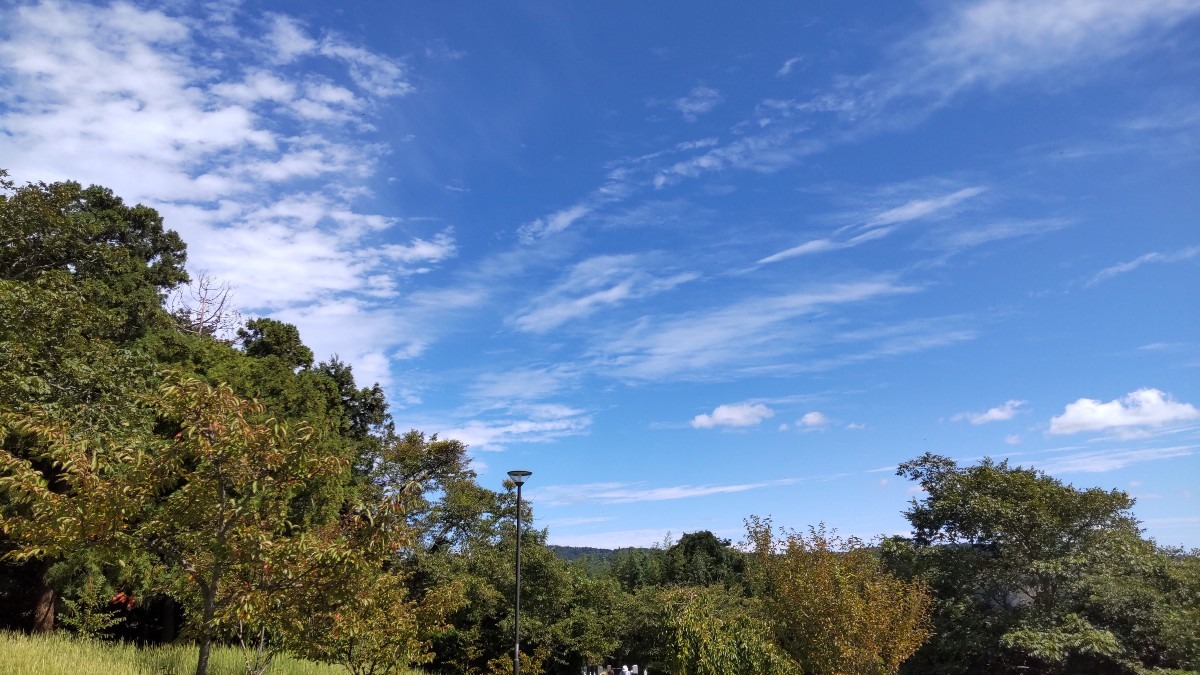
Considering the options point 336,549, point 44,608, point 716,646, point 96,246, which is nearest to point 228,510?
point 336,549

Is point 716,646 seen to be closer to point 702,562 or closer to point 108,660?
point 108,660

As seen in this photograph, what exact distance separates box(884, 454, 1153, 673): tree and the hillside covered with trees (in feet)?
0.24

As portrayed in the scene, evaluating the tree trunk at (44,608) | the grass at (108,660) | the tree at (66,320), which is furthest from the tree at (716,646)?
the tree trunk at (44,608)

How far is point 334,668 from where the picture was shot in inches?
651

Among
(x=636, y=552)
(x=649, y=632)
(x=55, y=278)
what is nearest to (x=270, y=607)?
(x=55, y=278)

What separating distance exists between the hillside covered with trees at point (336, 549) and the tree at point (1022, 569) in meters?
0.07

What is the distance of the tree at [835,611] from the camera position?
1342 cm

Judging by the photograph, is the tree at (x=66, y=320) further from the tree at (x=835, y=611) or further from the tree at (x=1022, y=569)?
the tree at (x=1022, y=569)

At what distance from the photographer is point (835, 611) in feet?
44.3

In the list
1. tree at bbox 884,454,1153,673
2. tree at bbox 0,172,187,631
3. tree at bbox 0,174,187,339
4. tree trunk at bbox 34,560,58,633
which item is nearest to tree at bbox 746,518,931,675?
tree at bbox 884,454,1153,673

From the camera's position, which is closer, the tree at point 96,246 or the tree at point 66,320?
the tree at point 66,320

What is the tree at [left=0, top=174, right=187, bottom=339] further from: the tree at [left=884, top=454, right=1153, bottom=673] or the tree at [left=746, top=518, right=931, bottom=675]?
the tree at [left=884, top=454, right=1153, bottom=673]

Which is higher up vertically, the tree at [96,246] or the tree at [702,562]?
the tree at [96,246]

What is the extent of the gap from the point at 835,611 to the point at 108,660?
42.0 ft
